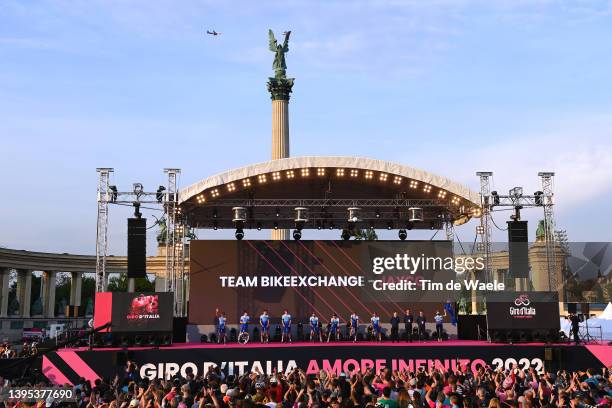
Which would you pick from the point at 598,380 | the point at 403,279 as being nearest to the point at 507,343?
the point at 403,279

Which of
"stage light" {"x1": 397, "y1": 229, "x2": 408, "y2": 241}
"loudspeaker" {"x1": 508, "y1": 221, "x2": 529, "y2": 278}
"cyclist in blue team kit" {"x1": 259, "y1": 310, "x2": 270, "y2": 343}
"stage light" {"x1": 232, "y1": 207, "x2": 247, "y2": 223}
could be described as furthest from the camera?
"stage light" {"x1": 397, "y1": 229, "x2": 408, "y2": 241}

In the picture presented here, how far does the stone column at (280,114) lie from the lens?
4041 centimetres

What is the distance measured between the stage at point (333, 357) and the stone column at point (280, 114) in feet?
72.7

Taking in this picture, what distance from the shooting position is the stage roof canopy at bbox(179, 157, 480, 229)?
877 inches

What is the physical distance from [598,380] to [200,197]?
52.4ft

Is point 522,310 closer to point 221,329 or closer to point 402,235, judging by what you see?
Answer: point 402,235

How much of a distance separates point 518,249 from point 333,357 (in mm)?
8488

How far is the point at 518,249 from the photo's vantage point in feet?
72.5

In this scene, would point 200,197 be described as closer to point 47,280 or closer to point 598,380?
point 598,380

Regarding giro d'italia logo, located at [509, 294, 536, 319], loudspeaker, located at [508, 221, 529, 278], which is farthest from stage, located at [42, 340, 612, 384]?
loudspeaker, located at [508, 221, 529, 278]

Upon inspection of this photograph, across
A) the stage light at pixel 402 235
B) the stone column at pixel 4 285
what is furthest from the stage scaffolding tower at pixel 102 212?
the stone column at pixel 4 285

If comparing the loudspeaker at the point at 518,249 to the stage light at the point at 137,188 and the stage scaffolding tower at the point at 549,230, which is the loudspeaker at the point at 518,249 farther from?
the stage light at the point at 137,188

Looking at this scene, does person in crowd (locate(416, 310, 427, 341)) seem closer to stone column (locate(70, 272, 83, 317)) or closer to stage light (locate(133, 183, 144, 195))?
stage light (locate(133, 183, 144, 195))

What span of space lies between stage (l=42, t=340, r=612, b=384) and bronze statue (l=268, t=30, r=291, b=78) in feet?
91.2
